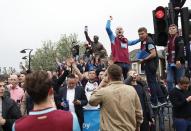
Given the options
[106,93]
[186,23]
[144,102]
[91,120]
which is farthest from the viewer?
[91,120]

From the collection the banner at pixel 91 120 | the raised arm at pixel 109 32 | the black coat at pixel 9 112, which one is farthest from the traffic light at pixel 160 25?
the black coat at pixel 9 112

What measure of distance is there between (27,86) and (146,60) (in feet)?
23.9

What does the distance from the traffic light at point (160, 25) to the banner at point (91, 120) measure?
2.18m

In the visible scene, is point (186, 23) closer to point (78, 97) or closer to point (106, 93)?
point (78, 97)

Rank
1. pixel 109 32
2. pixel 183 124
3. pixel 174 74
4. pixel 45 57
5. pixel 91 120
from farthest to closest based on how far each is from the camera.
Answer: pixel 45 57, pixel 109 32, pixel 174 74, pixel 91 120, pixel 183 124

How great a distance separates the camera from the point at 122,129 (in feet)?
20.2

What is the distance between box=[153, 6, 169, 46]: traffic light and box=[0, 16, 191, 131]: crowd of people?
180 mm

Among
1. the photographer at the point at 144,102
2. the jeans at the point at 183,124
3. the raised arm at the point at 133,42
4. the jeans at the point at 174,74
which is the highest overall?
the raised arm at the point at 133,42

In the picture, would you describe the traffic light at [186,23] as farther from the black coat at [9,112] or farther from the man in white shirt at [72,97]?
the black coat at [9,112]

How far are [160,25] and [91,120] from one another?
106 inches

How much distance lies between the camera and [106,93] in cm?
630

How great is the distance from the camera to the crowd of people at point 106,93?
147 inches

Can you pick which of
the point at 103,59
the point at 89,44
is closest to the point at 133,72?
the point at 103,59

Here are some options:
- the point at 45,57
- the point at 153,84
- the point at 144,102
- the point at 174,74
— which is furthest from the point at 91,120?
the point at 45,57
